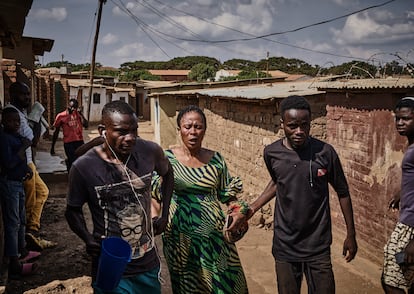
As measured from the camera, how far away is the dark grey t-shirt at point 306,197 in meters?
2.96

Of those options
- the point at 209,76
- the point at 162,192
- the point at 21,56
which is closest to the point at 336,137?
the point at 162,192

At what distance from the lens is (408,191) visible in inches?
119

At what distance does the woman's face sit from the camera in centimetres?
315

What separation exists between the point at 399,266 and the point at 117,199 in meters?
1.97

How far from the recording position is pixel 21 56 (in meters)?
12.3

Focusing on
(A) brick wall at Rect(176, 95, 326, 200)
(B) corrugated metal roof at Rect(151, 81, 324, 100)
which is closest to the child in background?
(B) corrugated metal roof at Rect(151, 81, 324, 100)

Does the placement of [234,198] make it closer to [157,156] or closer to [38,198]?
[157,156]

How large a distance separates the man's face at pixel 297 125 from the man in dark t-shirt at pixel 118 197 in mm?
1025

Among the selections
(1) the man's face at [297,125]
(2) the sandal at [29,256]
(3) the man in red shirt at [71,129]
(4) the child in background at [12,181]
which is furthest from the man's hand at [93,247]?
(3) the man in red shirt at [71,129]

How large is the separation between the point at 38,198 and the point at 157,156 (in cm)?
282

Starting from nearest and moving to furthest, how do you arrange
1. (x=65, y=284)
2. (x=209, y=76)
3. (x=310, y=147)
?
1. (x=310, y=147)
2. (x=65, y=284)
3. (x=209, y=76)

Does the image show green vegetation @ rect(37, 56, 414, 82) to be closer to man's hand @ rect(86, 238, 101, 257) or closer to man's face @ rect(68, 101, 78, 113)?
man's face @ rect(68, 101, 78, 113)

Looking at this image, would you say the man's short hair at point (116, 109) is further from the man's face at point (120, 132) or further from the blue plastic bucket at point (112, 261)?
the blue plastic bucket at point (112, 261)

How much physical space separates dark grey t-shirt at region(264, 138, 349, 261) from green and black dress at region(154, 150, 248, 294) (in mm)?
400
